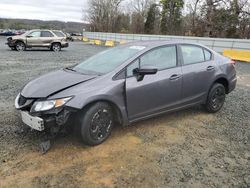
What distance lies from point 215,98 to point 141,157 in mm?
2431

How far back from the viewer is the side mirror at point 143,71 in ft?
12.1

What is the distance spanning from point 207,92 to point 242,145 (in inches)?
51.9

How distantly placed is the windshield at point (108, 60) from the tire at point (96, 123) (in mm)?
606

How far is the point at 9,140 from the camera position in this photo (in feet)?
11.9

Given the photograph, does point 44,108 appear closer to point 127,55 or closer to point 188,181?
point 127,55

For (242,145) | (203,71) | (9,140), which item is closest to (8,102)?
(9,140)

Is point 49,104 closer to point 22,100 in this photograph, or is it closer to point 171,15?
point 22,100

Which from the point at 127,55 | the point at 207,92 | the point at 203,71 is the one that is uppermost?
the point at 127,55

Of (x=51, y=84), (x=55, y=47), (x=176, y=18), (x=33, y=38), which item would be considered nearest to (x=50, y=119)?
(x=51, y=84)

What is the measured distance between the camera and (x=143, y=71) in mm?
3705

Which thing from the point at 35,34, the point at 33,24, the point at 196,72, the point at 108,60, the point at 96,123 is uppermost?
the point at 33,24

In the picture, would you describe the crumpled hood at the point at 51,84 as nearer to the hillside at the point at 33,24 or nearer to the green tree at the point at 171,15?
the green tree at the point at 171,15

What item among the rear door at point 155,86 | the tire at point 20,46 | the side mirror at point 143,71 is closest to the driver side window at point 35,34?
the tire at point 20,46

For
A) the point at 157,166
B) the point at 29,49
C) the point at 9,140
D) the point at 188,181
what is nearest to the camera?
the point at 188,181
